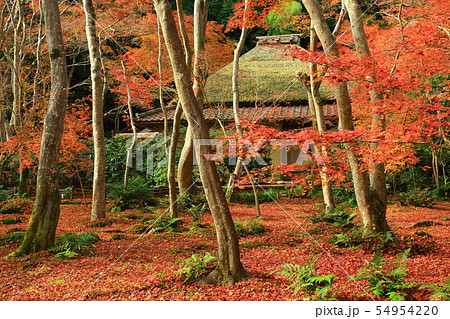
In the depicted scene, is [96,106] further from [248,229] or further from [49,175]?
[248,229]

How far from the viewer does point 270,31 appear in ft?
75.1

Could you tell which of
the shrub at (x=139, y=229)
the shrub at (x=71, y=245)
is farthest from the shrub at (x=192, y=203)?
the shrub at (x=71, y=245)

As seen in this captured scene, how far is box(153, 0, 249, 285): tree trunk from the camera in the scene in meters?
3.80

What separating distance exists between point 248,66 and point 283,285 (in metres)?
15.3

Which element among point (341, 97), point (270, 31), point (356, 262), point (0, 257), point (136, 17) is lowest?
point (356, 262)

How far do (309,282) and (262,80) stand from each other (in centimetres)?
1362

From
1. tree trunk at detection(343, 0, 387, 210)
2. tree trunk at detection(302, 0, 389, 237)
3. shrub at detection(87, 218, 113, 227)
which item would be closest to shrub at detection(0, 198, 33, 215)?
shrub at detection(87, 218, 113, 227)

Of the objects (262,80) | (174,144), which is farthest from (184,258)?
(262,80)

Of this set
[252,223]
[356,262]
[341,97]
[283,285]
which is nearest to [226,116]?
[252,223]

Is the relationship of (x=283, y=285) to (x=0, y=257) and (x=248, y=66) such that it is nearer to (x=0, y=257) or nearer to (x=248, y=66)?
(x=0, y=257)

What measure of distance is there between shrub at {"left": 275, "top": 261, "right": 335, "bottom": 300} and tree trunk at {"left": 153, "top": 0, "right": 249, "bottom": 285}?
504 mm

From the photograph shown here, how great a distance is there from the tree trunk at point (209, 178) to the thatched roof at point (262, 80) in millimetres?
9725

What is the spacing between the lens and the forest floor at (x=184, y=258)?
3.79 metres

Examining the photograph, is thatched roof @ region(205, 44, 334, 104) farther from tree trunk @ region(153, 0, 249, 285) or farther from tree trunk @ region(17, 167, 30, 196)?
tree trunk @ region(153, 0, 249, 285)
